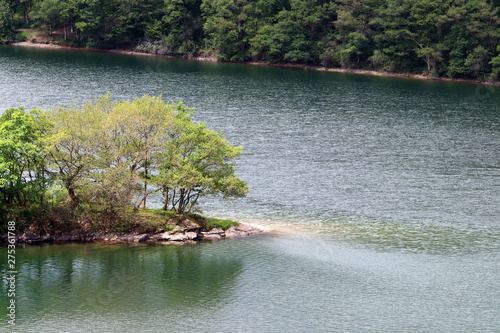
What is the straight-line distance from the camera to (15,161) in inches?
2227

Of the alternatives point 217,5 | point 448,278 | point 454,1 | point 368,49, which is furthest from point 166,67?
point 448,278

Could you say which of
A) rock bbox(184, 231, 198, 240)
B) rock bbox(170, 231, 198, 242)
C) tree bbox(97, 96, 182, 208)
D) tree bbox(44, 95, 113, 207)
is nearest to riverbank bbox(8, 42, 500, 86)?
tree bbox(97, 96, 182, 208)

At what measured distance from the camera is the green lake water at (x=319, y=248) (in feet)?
153

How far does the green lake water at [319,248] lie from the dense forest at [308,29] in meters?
41.2

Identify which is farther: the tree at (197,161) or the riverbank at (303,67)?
the riverbank at (303,67)

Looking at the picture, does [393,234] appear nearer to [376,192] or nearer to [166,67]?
[376,192]

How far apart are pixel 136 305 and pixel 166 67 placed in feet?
408

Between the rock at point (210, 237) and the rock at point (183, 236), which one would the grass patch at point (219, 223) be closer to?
the rock at point (210, 237)

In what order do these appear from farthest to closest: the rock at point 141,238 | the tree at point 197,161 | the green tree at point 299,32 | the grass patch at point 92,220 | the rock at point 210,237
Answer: the green tree at point 299,32, the rock at point 210,237, the tree at point 197,161, the rock at point 141,238, the grass patch at point 92,220

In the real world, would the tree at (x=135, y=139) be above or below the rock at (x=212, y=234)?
above

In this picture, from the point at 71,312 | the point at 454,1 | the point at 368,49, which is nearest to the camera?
the point at 71,312

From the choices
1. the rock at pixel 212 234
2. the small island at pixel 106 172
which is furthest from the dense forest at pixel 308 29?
the rock at pixel 212 234

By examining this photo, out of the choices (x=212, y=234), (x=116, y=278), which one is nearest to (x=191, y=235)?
(x=212, y=234)

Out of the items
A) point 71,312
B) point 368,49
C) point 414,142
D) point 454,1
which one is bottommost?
point 71,312
